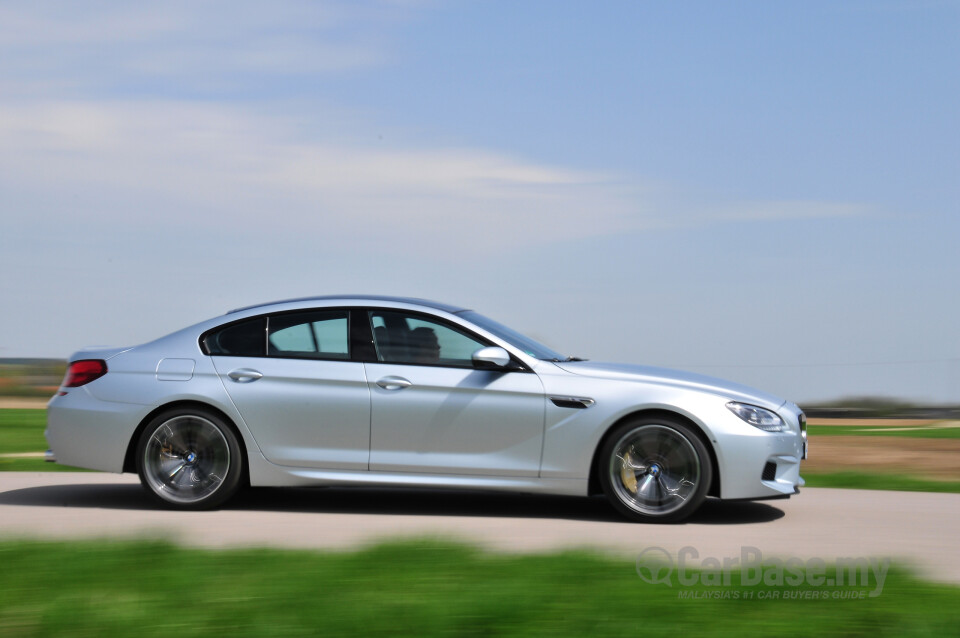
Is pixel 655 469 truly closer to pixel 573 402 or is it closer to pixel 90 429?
pixel 573 402

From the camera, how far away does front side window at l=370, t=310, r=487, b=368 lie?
776 cm

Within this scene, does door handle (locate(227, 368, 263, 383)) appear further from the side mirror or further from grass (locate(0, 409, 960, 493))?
grass (locate(0, 409, 960, 493))

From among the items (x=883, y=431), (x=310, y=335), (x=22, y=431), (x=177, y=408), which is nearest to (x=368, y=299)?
(x=310, y=335)

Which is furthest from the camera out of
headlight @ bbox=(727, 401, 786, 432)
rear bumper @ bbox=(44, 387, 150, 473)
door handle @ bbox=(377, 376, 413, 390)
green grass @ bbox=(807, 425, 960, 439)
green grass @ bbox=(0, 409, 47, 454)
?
green grass @ bbox=(807, 425, 960, 439)

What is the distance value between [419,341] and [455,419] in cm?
67

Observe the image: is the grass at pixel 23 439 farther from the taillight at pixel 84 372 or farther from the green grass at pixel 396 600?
the green grass at pixel 396 600

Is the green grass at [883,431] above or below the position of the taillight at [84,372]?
below

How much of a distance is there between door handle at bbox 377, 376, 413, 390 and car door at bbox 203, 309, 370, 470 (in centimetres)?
12

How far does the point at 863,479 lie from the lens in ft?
34.5

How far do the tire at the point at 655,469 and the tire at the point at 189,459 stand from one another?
8.62 feet

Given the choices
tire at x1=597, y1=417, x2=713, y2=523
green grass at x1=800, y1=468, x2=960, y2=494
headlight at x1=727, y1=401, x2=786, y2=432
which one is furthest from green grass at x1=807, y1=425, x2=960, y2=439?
tire at x1=597, y1=417, x2=713, y2=523

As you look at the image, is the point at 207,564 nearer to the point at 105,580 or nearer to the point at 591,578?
the point at 105,580

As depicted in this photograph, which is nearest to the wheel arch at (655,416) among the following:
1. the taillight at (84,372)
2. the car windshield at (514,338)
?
the car windshield at (514,338)

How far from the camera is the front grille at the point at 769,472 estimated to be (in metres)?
7.41
